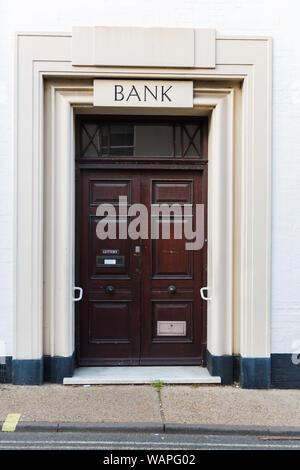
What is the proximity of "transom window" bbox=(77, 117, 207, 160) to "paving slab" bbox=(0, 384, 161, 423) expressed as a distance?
2.93m

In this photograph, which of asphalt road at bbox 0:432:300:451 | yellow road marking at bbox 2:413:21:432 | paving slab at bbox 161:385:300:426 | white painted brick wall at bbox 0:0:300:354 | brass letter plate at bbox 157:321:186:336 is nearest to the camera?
asphalt road at bbox 0:432:300:451

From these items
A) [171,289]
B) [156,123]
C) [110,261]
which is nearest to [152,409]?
[171,289]

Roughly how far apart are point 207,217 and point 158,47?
7.23 ft

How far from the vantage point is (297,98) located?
564 cm

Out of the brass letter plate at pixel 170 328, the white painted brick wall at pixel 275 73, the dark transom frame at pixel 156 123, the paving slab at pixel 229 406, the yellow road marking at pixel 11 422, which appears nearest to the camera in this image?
the yellow road marking at pixel 11 422

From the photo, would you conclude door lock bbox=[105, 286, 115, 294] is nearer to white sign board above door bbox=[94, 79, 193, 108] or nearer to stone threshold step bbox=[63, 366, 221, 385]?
stone threshold step bbox=[63, 366, 221, 385]

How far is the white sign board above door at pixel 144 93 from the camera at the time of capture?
5.63m

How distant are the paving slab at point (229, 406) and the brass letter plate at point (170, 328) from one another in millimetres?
778

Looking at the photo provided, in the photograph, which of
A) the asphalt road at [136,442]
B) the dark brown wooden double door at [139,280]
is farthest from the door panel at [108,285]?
the asphalt road at [136,442]

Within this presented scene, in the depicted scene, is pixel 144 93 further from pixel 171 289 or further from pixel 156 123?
pixel 171 289

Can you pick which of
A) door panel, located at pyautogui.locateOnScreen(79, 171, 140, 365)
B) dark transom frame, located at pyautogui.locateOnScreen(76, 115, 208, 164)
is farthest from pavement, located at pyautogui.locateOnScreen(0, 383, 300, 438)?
dark transom frame, located at pyautogui.locateOnScreen(76, 115, 208, 164)

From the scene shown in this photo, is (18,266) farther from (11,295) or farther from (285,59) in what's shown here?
(285,59)

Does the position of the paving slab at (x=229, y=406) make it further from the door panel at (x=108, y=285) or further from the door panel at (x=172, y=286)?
the door panel at (x=108, y=285)

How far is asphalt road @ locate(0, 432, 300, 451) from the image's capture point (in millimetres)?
4238
